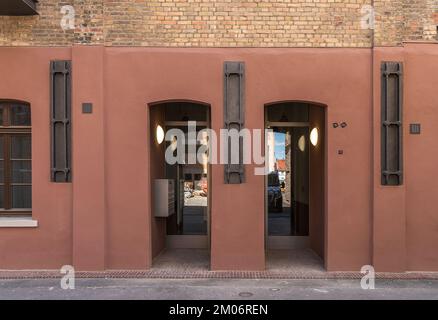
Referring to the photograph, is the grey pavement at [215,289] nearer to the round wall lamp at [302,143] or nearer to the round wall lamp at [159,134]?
the round wall lamp at [159,134]

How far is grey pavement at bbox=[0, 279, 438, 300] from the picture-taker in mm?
7051

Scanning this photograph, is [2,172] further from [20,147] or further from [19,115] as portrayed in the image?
[19,115]

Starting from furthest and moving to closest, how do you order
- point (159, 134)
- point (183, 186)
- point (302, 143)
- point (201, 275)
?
point (183, 186), point (302, 143), point (159, 134), point (201, 275)

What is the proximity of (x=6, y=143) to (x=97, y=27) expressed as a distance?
9.62ft

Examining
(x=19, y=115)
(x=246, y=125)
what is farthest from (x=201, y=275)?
(x=19, y=115)

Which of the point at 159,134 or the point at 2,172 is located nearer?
the point at 2,172

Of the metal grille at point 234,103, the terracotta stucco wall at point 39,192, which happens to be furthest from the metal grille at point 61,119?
the metal grille at point 234,103

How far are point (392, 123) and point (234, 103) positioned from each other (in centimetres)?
301

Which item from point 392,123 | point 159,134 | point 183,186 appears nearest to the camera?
point 392,123

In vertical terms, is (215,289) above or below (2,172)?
below

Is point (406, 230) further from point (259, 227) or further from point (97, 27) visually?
point (97, 27)

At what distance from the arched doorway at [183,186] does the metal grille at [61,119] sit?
1960 mm

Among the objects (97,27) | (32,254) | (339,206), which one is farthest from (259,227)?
(97,27)

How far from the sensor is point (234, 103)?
8.41 meters
